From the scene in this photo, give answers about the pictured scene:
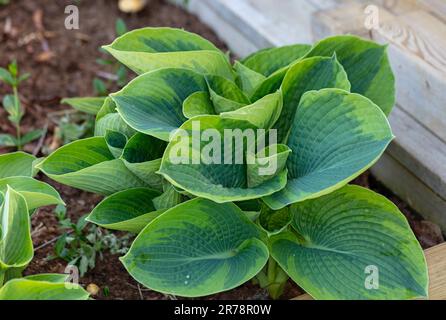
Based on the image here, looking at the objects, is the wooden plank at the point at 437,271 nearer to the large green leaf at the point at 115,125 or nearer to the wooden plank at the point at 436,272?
the wooden plank at the point at 436,272

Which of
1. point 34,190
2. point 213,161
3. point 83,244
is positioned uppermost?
point 213,161

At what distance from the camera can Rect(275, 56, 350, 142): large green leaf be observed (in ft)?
4.78

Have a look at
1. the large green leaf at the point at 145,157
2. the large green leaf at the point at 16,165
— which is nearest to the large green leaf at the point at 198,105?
the large green leaf at the point at 145,157

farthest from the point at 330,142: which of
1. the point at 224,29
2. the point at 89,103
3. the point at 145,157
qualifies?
the point at 224,29

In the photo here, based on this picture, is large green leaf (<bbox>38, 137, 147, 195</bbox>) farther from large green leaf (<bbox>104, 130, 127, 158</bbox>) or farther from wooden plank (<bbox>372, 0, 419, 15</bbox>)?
wooden plank (<bbox>372, 0, 419, 15</bbox>)

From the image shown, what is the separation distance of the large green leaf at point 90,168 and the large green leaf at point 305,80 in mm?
316

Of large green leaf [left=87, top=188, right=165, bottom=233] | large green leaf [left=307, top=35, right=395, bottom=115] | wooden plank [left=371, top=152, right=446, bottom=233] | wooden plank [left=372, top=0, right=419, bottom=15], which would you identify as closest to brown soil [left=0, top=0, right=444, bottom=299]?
wooden plank [left=371, top=152, right=446, bottom=233]

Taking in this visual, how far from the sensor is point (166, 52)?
1520mm

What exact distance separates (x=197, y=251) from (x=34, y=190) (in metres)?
0.33

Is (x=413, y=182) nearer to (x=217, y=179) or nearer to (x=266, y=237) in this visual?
(x=266, y=237)

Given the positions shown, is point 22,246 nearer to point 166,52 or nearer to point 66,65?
point 166,52

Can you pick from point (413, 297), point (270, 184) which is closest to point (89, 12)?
point (270, 184)

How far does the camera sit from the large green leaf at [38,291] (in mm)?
1232

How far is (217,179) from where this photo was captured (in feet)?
4.46
